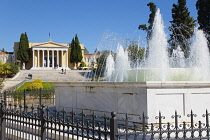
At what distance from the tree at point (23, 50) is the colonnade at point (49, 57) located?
2321mm

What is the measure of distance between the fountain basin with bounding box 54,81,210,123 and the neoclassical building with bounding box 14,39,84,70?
62.2 meters

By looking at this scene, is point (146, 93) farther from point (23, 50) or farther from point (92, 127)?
point (23, 50)

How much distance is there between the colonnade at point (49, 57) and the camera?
70031 millimetres

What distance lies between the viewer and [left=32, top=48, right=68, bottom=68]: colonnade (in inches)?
2757

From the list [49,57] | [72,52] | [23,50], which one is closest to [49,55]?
[49,57]

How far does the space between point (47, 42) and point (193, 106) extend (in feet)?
216

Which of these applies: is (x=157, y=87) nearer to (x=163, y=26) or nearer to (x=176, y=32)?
(x=163, y=26)

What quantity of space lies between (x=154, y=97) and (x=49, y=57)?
68.0m

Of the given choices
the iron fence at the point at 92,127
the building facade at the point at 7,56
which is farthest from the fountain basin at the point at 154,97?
the building facade at the point at 7,56

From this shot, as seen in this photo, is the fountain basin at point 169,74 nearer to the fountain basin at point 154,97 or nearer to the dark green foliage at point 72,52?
the fountain basin at point 154,97

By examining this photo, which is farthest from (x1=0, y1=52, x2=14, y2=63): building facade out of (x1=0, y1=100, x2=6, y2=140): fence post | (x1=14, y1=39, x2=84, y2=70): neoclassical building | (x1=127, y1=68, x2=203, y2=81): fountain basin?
(x1=0, y1=100, x2=6, y2=140): fence post

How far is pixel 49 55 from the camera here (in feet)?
238

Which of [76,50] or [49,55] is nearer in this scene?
[76,50]

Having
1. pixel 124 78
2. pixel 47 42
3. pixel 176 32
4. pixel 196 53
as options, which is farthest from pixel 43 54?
pixel 124 78
